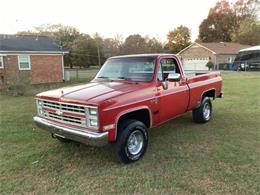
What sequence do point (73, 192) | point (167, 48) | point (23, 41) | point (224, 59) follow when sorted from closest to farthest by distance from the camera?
point (73, 192), point (23, 41), point (224, 59), point (167, 48)

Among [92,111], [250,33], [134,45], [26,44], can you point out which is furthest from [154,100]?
[250,33]

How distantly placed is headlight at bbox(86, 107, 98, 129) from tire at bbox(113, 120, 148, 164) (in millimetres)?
558

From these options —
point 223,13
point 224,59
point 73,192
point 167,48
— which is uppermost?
point 223,13

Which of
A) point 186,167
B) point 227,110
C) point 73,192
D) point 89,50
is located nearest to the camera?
point 73,192

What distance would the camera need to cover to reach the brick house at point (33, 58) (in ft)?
64.6

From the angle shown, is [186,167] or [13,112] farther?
[13,112]

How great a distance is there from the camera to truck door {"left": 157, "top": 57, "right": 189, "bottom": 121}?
17.0ft

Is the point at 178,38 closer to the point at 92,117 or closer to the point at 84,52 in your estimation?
the point at 84,52

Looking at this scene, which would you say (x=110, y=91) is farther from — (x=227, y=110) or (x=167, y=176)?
(x=227, y=110)

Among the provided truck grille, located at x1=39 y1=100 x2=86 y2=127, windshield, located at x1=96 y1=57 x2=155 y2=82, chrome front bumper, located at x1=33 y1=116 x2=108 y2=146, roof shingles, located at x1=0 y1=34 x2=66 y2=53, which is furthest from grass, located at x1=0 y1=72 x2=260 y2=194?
roof shingles, located at x1=0 y1=34 x2=66 y2=53

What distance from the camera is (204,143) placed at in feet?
17.7

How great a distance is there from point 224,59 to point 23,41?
3375cm

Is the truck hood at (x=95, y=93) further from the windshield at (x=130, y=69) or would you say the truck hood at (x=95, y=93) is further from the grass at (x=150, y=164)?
the grass at (x=150, y=164)

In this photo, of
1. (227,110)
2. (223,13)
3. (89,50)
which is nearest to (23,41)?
(227,110)
